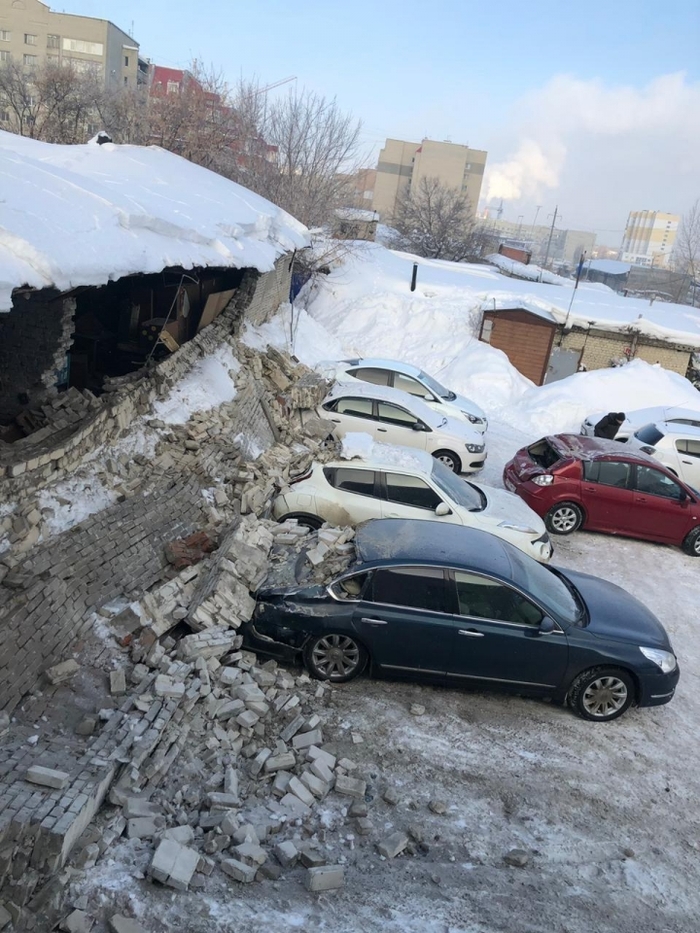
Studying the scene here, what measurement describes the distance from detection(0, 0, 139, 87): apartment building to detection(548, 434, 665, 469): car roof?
2726 inches

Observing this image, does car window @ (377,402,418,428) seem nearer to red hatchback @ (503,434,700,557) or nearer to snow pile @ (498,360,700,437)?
red hatchback @ (503,434,700,557)

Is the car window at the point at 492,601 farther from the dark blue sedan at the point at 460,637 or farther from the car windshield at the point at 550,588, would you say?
the car windshield at the point at 550,588

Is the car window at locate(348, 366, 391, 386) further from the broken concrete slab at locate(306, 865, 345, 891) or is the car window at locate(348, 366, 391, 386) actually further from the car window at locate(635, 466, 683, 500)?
the broken concrete slab at locate(306, 865, 345, 891)

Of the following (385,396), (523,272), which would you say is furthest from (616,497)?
(523,272)

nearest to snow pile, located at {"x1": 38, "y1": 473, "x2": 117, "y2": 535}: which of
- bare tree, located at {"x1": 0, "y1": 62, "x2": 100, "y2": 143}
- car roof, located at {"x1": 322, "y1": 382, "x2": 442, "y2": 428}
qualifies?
car roof, located at {"x1": 322, "y1": 382, "x2": 442, "y2": 428}

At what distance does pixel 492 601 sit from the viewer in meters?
6.50

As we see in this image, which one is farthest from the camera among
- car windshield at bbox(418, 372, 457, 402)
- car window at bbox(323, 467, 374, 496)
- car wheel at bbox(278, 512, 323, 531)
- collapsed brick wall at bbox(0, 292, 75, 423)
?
car windshield at bbox(418, 372, 457, 402)

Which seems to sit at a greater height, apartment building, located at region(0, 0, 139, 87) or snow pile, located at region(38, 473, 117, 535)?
apartment building, located at region(0, 0, 139, 87)

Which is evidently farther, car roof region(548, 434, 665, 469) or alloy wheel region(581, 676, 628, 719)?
car roof region(548, 434, 665, 469)

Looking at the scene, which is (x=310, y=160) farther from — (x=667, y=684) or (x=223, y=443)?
(x=667, y=684)

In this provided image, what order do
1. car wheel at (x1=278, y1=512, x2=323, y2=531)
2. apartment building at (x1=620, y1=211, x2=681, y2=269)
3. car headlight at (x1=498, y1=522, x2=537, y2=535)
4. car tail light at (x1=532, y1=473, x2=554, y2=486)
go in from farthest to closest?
apartment building at (x1=620, y1=211, x2=681, y2=269) < car tail light at (x1=532, y1=473, x2=554, y2=486) < car headlight at (x1=498, y1=522, x2=537, y2=535) < car wheel at (x1=278, y1=512, x2=323, y2=531)

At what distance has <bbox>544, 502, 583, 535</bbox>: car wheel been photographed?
36.7 feet

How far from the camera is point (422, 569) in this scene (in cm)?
654

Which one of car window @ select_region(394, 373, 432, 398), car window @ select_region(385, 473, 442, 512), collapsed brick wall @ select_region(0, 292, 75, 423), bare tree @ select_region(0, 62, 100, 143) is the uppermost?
bare tree @ select_region(0, 62, 100, 143)
